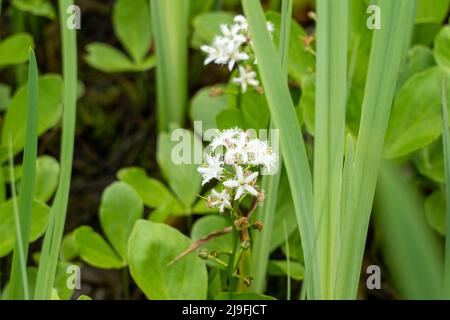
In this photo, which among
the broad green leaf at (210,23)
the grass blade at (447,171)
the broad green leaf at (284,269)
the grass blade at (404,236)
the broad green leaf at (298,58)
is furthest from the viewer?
the broad green leaf at (210,23)

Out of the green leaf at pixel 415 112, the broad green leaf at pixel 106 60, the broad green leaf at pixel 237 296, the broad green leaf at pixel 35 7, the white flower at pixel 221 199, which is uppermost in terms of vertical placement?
the broad green leaf at pixel 35 7

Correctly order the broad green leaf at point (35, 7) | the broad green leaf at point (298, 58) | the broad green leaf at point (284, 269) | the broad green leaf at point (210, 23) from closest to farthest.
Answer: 1. the broad green leaf at point (284, 269)
2. the broad green leaf at point (298, 58)
3. the broad green leaf at point (210, 23)
4. the broad green leaf at point (35, 7)

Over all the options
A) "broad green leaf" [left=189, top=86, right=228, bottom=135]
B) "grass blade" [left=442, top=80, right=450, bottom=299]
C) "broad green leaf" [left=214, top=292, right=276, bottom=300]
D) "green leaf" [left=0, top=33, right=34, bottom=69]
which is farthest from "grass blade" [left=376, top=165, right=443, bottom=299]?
"green leaf" [left=0, top=33, right=34, bottom=69]

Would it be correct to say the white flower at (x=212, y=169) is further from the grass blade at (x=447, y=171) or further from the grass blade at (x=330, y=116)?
the grass blade at (x=447, y=171)

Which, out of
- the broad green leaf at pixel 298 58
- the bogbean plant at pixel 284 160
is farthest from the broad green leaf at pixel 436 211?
the broad green leaf at pixel 298 58

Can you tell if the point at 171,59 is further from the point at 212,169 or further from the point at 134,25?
the point at 212,169

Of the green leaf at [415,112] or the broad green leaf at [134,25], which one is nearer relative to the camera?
the green leaf at [415,112]

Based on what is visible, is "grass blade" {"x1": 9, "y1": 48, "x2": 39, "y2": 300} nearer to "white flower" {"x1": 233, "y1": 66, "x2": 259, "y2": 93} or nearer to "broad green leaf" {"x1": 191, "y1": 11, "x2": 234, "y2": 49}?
"white flower" {"x1": 233, "y1": 66, "x2": 259, "y2": 93}
